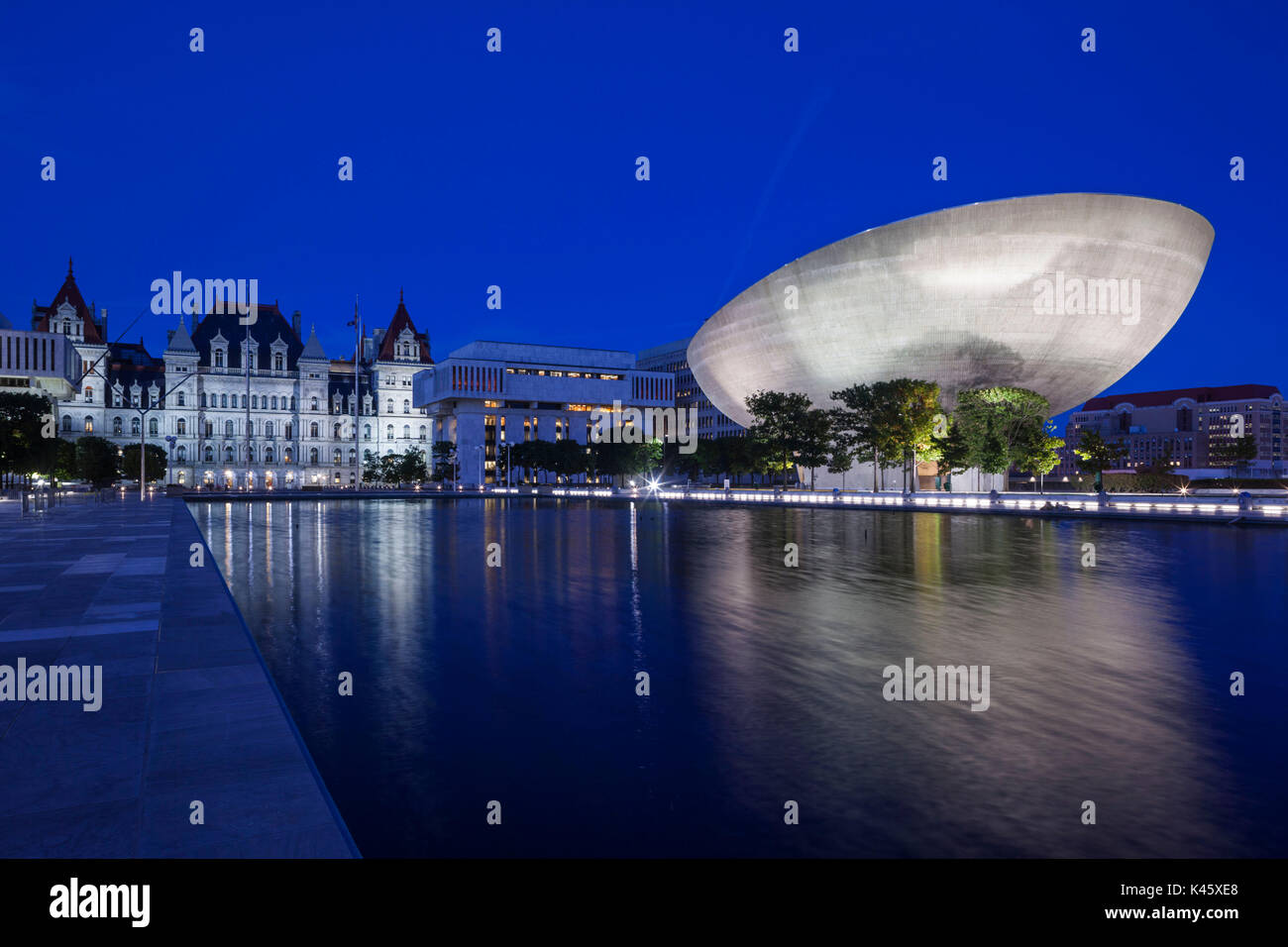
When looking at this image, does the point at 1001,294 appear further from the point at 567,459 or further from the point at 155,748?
the point at 155,748

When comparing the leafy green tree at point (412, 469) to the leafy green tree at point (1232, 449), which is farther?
the leafy green tree at point (1232, 449)

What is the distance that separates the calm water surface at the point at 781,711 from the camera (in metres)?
5.38

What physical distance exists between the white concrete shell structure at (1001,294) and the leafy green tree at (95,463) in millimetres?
72644

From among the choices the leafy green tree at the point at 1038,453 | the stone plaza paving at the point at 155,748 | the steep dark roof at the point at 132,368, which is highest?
the steep dark roof at the point at 132,368

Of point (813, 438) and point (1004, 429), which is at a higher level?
point (813, 438)

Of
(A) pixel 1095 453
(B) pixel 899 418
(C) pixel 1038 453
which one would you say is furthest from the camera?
(A) pixel 1095 453

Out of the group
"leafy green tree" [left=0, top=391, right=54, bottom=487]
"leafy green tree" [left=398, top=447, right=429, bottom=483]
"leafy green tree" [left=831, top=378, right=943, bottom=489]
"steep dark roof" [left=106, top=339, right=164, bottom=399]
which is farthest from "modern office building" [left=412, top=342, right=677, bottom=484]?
"leafy green tree" [left=831, top=378, right=943, bottom=489]

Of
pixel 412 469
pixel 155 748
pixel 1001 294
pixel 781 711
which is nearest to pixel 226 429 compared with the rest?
pixel 412 469

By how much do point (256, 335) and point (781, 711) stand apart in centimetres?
13959

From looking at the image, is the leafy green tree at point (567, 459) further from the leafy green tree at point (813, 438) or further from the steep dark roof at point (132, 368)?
the steep dark roof at point (132, 368)

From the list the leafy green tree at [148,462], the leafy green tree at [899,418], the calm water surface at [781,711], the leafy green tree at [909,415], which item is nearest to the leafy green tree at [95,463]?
the leafy green tree at [148,462]

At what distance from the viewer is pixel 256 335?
130 metres
